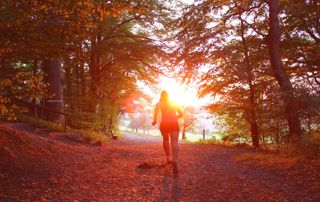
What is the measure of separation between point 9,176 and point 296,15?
12.3m

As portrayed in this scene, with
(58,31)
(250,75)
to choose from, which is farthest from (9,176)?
(250,75)

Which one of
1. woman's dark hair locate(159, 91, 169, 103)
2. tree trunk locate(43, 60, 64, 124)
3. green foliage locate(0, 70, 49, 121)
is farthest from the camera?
tree trunk locate(43, 60, 64, 124)

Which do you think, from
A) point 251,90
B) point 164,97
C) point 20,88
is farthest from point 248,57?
point 20,88

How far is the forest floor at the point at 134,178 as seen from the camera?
5367mm

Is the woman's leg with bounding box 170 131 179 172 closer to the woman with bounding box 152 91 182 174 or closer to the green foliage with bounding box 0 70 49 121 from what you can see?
the woman with bounding box 152 91 182 174

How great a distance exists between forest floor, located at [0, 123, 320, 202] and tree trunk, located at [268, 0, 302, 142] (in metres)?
2.00

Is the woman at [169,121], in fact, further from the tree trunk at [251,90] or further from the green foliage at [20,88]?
the tree trunk at [251,90]

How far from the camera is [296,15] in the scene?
12.4 meters

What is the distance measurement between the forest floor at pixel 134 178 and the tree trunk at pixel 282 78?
78.8 inches

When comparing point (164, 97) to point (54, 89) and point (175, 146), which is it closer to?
point (175, 146)

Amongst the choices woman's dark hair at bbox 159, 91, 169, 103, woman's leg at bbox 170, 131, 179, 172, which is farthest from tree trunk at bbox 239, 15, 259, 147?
woman's leg at bbox 170, 131, 179, 172

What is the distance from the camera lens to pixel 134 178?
6.88m

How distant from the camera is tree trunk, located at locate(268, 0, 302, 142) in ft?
30.2

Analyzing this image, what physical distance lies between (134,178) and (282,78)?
7038 mm
